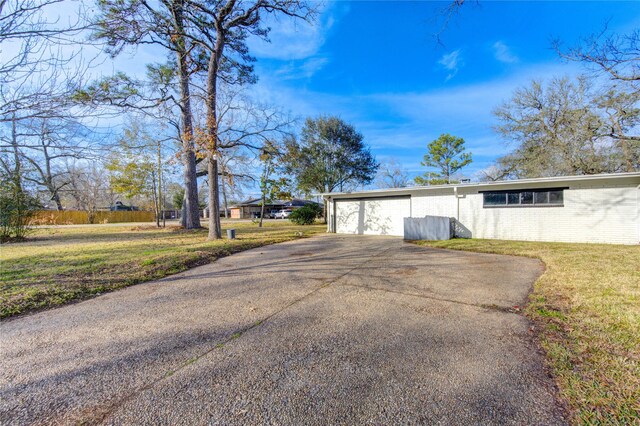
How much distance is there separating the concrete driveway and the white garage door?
27.0 ft

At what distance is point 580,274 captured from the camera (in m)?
4.53

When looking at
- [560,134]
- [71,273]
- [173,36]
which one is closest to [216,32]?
[173,36]

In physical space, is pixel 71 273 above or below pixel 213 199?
below

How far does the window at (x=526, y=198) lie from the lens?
903 cm

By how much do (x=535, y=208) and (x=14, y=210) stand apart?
1914cm

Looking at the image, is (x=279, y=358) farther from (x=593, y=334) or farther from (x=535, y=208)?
(x=535, y=208)

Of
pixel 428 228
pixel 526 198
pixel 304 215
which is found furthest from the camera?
pixel 304 215

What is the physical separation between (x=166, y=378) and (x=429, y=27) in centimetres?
525

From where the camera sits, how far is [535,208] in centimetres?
937

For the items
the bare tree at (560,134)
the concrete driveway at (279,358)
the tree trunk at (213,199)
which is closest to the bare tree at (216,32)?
the tree trunk at (213,199)

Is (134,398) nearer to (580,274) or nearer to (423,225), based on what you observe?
(580,274)

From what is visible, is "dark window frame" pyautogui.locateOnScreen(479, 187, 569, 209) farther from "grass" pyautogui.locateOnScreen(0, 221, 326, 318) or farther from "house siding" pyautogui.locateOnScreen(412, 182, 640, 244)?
"grass" pyautogui.locateOnScreen(0, 221, 326, 318)

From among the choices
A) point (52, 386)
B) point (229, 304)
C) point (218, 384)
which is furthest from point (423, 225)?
point (52, 386)

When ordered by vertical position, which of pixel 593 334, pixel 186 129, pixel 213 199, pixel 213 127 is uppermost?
pixel 186 129
